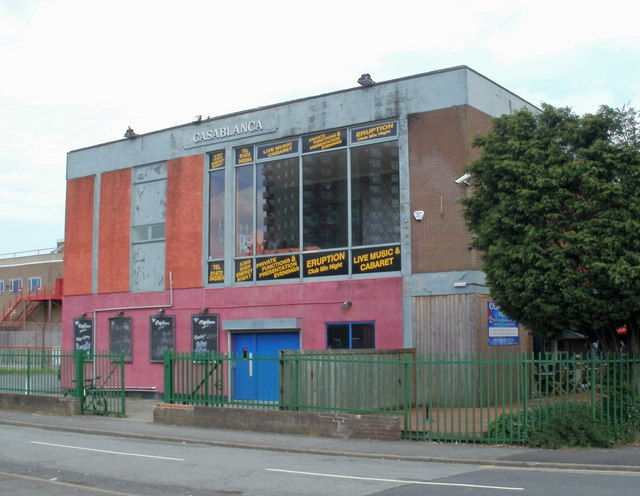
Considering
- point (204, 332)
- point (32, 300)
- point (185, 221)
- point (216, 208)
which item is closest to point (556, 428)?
point (204, 332)

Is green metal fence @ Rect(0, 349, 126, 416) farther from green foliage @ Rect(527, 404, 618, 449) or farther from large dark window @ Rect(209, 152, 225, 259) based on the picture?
green foliage @ Rect(527, 404, 618, 449)

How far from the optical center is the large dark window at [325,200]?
21.0 metres

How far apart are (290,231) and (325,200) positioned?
147 centimetres

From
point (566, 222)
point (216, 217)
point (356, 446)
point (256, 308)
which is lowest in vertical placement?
point (356, 446)

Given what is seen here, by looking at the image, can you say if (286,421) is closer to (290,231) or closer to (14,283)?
(290,231)

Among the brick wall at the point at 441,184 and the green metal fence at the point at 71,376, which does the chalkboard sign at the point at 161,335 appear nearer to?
the green metal fence at the point at 71,376

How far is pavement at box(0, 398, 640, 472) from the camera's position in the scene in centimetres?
1165

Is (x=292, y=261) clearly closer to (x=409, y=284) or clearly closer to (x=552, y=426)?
(x=409, y=284)

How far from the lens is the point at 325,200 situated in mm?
21312

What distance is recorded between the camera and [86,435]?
16875 millimetres

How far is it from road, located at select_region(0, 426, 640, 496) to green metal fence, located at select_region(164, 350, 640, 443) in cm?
213

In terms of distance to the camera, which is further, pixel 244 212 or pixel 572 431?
pixel 244 212

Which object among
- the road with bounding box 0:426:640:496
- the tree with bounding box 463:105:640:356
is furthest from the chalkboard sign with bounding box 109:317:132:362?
the tree with bounding box 463:105:640:356

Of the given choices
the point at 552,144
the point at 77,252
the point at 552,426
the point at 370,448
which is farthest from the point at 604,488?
the point at 77,252
